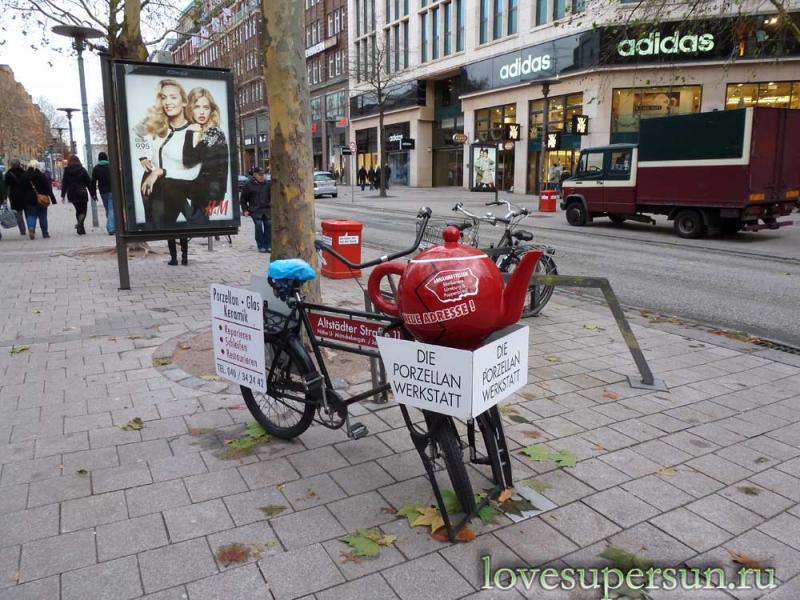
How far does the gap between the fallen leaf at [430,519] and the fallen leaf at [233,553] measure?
30.5 inches

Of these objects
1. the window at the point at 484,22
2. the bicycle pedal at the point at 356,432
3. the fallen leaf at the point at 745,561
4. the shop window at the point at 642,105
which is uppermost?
the window at the point at 484,22

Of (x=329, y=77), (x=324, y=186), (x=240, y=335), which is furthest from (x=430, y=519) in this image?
(x=329, y=77)

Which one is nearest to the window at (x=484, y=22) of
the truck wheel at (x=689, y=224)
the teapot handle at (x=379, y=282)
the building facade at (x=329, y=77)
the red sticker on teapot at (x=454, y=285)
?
the building facade at (x=329, y=77)

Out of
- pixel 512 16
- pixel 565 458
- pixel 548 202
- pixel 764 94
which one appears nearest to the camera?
pixel 565 458

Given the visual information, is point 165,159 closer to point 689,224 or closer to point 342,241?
point 342,241

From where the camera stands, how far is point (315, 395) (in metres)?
3.57

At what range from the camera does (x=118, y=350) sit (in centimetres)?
593

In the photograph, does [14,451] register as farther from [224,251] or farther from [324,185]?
[324,185]

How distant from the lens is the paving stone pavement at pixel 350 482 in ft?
8.64

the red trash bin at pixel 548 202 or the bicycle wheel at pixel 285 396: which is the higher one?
the red trash bin at pixel 548 202

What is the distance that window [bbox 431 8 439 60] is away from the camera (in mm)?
42125

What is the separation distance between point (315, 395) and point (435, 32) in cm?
4331

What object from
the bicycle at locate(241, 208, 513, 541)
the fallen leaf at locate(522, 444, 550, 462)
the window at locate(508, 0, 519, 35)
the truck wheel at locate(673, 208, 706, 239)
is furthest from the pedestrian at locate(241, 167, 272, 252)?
the window at locate(508, 0, 519, 35)

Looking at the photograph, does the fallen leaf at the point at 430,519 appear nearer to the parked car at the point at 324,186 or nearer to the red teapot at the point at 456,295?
the red teapot at the point at 456,295
